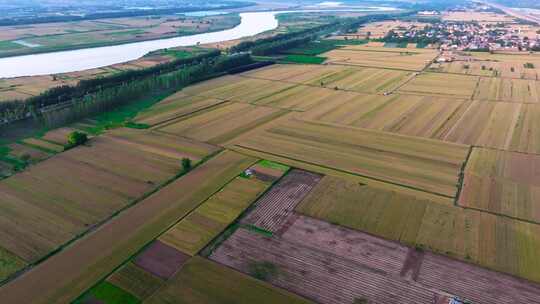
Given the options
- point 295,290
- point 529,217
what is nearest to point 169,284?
point 295,290

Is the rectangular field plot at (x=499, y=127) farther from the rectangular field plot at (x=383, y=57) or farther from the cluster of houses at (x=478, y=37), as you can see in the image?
the cluster of houses at (x=478, y=37)

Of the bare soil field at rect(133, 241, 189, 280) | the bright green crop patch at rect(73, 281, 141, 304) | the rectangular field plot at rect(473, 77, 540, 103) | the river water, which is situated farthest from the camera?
the river water

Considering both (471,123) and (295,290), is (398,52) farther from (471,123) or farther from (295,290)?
(295,290)

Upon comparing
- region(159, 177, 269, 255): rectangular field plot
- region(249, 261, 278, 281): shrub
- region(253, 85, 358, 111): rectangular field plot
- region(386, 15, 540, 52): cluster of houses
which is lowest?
region(249, 261, 278, 281): shrub

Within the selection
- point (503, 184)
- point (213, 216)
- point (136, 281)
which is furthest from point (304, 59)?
point (136, 281)

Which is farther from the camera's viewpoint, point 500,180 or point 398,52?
point 398,52

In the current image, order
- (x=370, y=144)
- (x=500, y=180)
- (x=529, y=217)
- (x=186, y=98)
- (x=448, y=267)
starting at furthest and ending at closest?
(x=186, y=98) < (x=370, y=144) < (x=500, y=180) < (x=529, y=217) < (x=448, y=267)

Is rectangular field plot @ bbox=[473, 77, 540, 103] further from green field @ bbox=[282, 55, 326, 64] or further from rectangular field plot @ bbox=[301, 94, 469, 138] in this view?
green field @ bbox=[282, 55, 326, 64]

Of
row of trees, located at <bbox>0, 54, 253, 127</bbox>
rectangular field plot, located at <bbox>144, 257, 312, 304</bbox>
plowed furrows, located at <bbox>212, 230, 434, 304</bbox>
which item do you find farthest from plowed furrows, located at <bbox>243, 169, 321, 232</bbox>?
row of trees, located at <bbox>0, 54, 253, 127</bbox>
